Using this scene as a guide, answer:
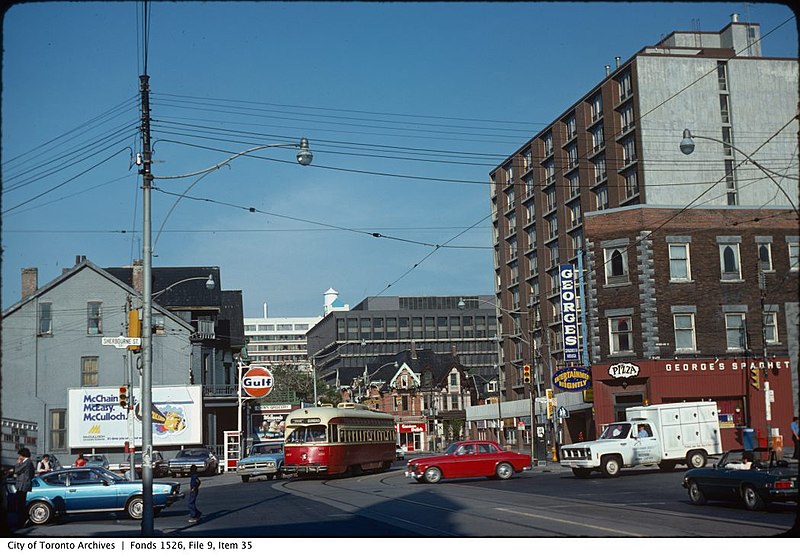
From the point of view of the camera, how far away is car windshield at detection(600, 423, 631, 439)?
39.0 metres

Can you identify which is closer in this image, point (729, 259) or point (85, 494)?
point (85, 494)

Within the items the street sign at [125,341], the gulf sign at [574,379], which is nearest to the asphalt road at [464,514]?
the street sign at [125,341]

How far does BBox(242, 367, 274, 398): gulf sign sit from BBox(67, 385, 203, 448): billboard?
12.5 ft

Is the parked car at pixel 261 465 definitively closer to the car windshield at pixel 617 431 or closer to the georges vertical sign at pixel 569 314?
the car windshield at pixel 617 431

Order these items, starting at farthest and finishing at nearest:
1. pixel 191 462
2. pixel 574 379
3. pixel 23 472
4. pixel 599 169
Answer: pixel 599 169 → pixel 574 379 → pixel 191 462 → pixel 23 472

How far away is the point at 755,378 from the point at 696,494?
10.3 meters

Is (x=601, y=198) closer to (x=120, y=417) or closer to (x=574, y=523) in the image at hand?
(x=120, y=417)

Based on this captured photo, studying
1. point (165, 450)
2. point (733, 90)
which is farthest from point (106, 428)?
point (733, 90)

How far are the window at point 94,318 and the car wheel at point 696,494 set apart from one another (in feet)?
147

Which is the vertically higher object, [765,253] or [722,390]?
[765,253]

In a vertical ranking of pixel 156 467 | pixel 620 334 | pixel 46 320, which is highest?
pixel 46 320

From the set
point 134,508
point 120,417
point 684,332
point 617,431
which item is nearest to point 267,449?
point 120,417

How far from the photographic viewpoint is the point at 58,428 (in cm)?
6131
